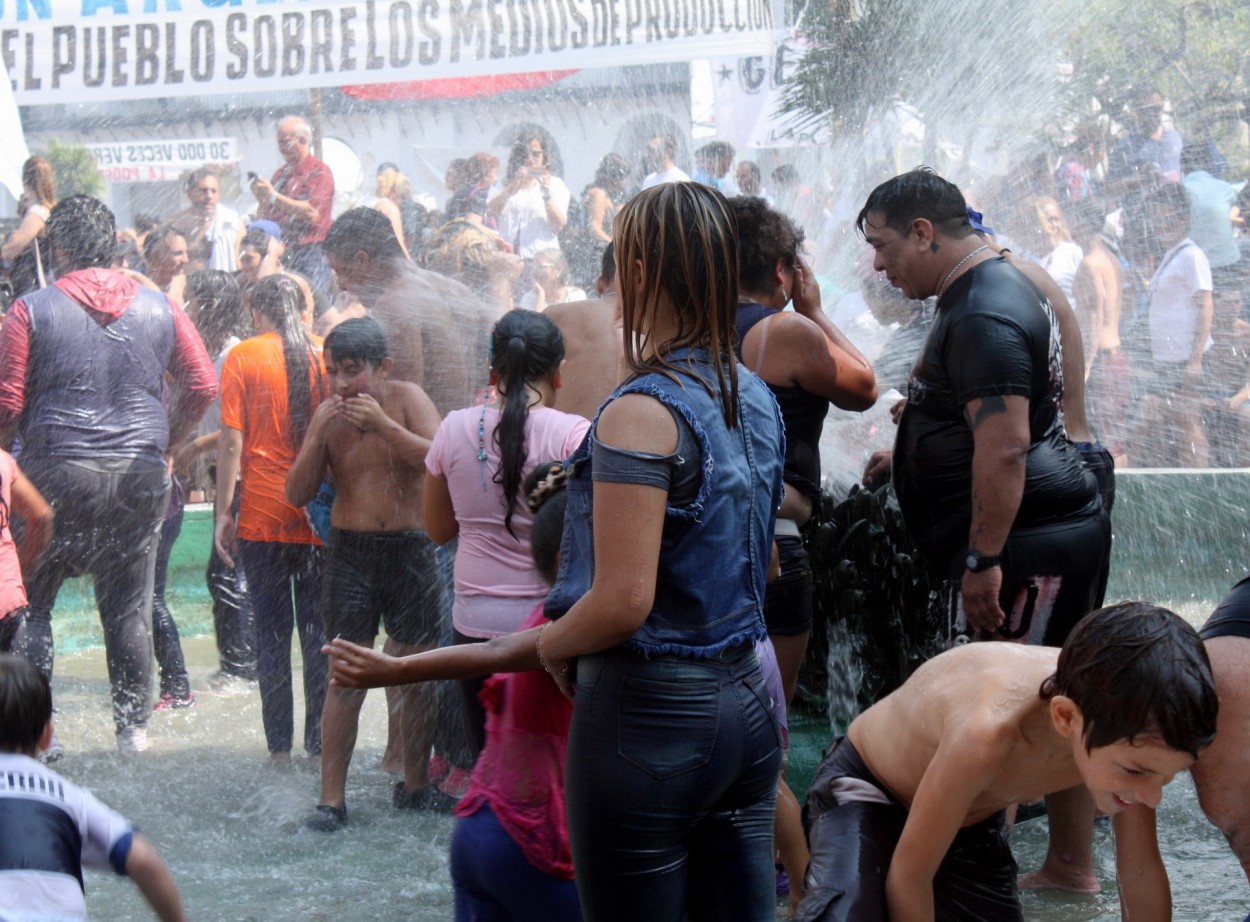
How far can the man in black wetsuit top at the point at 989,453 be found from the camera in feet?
11.0

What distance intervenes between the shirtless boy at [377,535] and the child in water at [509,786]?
222 cm

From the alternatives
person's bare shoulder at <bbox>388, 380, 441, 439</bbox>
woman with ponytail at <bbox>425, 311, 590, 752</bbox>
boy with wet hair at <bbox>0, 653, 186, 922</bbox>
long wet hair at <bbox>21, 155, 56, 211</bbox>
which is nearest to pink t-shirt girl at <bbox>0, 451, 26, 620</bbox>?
person's bare shoulder at <bbox>388, 380, 441, 439</bbox>

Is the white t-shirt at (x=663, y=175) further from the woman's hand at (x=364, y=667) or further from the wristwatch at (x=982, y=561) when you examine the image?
the woman's hand at (x=364, y=667)

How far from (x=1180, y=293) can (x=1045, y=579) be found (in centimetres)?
495

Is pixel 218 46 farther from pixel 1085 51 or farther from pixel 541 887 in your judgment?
pixel 541 887

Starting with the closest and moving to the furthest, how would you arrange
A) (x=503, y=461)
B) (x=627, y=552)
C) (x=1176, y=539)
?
(x=627, y=552), (x=503, y=461), (x=1176, y=539)

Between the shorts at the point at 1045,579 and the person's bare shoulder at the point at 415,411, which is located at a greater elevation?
the person's bare shoulder at the point at 415,411

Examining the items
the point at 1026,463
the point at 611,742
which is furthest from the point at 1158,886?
the point at 1026,463

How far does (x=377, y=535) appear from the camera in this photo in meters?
4.66

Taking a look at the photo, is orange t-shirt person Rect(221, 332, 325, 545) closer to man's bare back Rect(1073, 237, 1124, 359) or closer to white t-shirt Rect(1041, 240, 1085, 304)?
white t-shirt Rect(1041, 240, 1085, 304)

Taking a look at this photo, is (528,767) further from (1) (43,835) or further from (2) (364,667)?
(1) (43,835)

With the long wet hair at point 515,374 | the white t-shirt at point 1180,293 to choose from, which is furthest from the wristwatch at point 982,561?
the white t-shirt at point 1180,293

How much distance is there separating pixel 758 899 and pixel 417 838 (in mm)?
2344

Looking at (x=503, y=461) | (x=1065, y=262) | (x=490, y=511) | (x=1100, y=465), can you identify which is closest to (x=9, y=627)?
(x=490, y=511)
